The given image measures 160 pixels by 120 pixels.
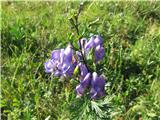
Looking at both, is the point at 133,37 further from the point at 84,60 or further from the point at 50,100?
the point at 84,60

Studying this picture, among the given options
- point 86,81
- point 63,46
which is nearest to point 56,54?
point 86,81

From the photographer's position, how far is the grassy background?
262cm

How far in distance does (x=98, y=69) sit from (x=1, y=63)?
4.85 ft

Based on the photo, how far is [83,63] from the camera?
5.76 feet

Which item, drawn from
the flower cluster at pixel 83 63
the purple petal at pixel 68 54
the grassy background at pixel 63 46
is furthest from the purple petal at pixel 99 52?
the grassy background at pixel 63 46

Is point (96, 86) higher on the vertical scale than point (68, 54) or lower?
lower

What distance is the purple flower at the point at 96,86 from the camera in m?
1.71

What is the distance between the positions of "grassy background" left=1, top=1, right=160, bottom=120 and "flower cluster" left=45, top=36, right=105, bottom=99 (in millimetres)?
168

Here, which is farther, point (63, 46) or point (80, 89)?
point (63, 46)

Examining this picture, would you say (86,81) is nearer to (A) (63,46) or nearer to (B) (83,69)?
(B) (83,69)

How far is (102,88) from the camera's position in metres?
1.74

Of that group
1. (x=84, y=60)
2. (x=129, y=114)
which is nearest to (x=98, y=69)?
(x=84, y=60)

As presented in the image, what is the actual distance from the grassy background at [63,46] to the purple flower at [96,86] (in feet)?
0.48

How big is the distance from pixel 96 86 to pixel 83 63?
0.12 meters
